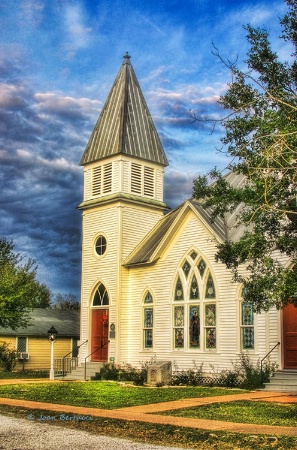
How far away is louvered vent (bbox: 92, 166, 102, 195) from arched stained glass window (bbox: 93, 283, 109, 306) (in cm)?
452

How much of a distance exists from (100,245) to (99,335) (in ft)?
13.6

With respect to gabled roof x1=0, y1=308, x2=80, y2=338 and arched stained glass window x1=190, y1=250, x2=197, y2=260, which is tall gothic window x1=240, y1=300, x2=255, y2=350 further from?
gabled roof x1=0, y1=308, x2=80, y2=338

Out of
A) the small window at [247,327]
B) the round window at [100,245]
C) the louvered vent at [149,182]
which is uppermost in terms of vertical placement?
the louvered vent at [149,182]

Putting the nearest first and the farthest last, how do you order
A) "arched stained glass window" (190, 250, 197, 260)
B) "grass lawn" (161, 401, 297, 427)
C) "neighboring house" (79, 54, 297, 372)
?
"grass lawn" (161, 401, 297, 427), "neighboring house" (79, 54, 297, 372), "arched stained glass window" (190, 250, 197, 260)

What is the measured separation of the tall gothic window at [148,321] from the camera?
27484mm

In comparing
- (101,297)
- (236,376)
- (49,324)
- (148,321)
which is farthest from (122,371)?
(49,324)

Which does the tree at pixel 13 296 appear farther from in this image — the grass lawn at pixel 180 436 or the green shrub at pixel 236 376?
the grass lawn at pixel 180 436

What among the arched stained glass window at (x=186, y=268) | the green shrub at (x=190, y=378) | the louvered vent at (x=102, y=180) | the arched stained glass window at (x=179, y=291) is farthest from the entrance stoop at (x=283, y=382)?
the louvered vent at (x=102, y=180)

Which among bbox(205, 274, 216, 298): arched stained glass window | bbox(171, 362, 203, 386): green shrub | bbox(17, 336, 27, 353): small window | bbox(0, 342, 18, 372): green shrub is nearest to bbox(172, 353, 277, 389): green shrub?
bbox(171, 362, 203, 386): green shrub

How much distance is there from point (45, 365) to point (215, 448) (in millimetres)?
31604

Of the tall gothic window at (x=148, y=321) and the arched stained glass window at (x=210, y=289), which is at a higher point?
the arched stained glass window at (x=210, y=289)

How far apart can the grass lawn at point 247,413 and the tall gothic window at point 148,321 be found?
37.8 feet

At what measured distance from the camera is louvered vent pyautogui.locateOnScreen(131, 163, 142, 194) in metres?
30.1

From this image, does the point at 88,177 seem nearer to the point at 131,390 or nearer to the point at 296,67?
the point at 131,390
